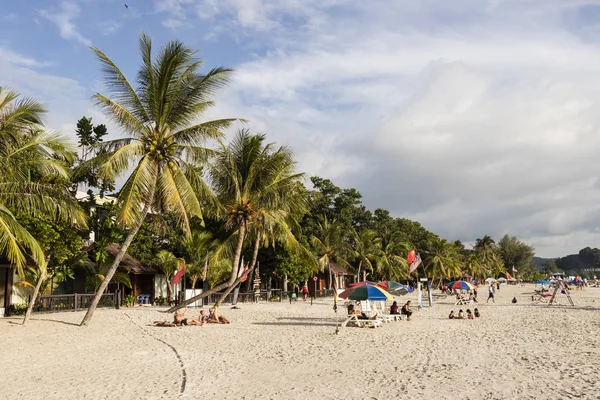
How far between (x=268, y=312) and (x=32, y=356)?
43.1 feet

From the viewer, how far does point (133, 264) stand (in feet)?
87.2

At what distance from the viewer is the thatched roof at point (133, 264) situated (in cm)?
2595

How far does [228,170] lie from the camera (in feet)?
64.0

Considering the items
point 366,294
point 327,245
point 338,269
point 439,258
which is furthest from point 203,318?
point 439,258

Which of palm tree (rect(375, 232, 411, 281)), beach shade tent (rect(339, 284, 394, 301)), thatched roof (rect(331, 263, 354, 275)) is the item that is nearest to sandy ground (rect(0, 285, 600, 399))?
beach shade tent (rect(339, 284, 394, 301))

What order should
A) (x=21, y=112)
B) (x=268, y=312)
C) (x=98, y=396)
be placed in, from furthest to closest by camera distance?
(x=268, y=312) < (x=21, y=112) < (x=98, y=396)

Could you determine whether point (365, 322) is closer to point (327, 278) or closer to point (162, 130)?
point (162, 130)

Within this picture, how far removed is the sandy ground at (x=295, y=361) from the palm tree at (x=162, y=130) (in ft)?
12.1

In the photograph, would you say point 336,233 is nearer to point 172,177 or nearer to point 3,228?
point 172,177

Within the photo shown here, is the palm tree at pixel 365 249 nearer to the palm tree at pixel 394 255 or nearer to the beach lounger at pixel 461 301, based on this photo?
the palm tree at pixel 394 255

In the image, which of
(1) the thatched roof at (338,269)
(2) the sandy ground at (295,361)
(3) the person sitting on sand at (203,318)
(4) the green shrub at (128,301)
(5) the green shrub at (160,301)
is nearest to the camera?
(2) the sandy ground at (295,361)

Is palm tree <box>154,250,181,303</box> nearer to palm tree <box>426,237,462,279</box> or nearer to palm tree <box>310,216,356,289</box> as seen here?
palm tree <box>310,216,356,289</box>

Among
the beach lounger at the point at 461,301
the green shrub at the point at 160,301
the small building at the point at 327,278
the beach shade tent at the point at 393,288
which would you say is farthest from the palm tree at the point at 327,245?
the beach shade tent at the point at 393,288

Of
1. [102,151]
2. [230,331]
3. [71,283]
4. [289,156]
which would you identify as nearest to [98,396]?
[230,331]
